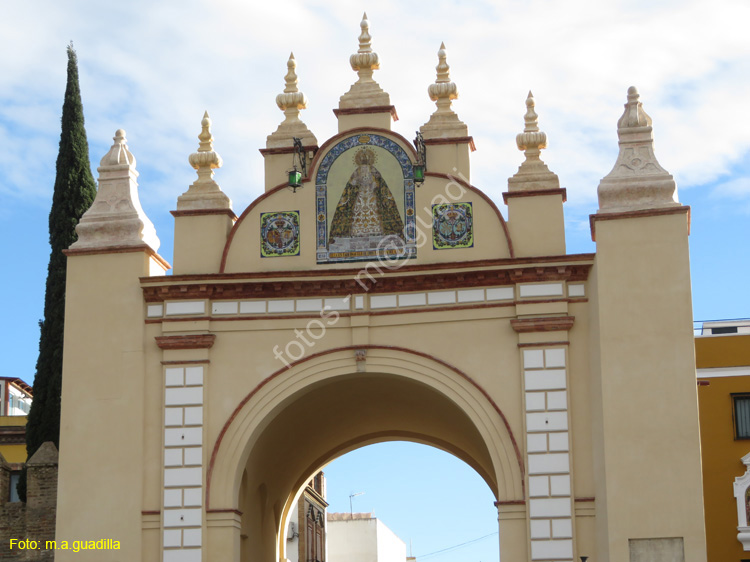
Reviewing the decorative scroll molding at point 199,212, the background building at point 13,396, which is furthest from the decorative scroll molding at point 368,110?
the background building at point 13,396

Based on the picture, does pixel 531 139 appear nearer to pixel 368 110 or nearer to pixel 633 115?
pixel 633 115

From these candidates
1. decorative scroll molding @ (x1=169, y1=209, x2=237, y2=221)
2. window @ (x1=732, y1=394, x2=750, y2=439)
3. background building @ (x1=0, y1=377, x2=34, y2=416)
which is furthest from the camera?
background building @ (x1=0, y1=377, x2=34, y2=416)

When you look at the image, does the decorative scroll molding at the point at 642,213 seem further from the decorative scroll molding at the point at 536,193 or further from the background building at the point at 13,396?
the background building at the point at 13,396

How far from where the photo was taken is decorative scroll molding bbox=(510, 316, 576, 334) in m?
23.3

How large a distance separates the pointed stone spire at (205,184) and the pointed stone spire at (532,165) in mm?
5298

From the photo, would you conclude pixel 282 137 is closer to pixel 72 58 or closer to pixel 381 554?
pixel 72 58

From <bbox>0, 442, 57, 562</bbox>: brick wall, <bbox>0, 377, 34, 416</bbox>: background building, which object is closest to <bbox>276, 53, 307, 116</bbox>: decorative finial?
<bbox>0, 442, 57, 562</bbox>: brick wall

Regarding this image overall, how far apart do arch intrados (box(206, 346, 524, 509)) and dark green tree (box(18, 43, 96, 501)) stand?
19.0 ft

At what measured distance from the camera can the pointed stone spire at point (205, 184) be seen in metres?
24.7

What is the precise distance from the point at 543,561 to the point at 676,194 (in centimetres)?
658

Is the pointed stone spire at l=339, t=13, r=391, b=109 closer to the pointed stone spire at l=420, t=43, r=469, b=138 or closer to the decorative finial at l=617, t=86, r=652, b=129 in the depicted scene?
the pointed stone spire at l=420, t=43, r=469, b=138

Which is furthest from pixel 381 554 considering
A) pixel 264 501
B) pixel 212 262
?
pixel 212 262

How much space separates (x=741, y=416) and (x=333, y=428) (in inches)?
331

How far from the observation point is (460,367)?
76.8ft
